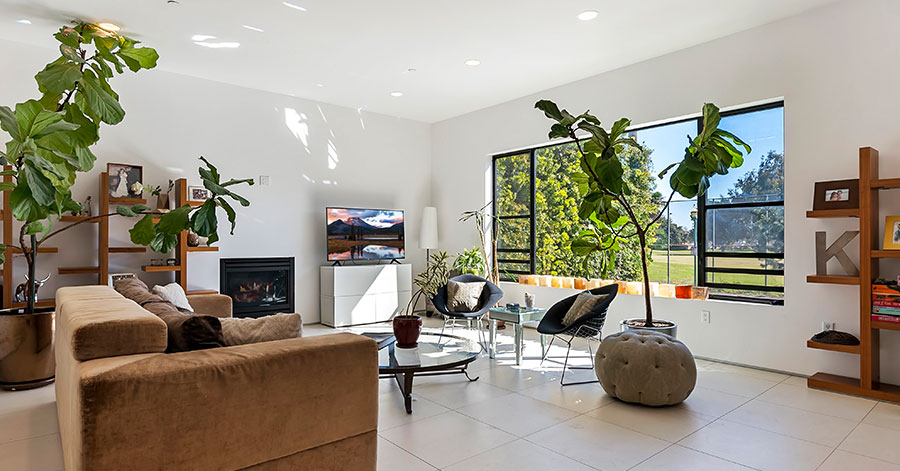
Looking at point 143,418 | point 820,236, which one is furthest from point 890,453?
point 143,418

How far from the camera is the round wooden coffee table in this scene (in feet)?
11.0

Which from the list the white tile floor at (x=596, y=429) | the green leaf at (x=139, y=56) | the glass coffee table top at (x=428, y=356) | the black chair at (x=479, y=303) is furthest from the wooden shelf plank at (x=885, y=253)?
the green leaf at (x=139, y=56)

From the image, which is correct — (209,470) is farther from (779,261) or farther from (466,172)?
(466,172)

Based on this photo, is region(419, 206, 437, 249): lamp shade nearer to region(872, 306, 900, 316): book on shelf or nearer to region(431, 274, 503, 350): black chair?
region(431, 274, 503, 350): black chair

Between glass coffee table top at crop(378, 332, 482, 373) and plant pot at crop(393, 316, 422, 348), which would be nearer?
glass coffee table top at crop(378, 332, 482, 373)

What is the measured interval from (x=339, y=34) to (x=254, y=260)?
3.05 m

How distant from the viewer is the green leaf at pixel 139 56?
3055 mm

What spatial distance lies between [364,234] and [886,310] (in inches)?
220

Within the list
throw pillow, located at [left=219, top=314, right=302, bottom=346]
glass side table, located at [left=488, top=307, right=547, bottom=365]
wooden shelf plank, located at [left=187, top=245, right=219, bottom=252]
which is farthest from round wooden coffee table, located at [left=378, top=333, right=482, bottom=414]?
→ wooden shelf plank, located at [left=187, top=245, right=219, bottom=252]

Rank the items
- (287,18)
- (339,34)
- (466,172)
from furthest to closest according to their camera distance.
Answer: (466,172), (339,34), (287,18)

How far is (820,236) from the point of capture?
4047mm

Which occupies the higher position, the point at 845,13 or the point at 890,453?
the point at 845,13

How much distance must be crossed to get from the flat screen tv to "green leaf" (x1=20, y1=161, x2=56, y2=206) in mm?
4844

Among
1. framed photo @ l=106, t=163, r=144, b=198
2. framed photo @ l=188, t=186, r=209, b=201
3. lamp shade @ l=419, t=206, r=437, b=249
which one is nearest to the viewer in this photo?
framed photo @ l=106, t=163, r=144, b=198
